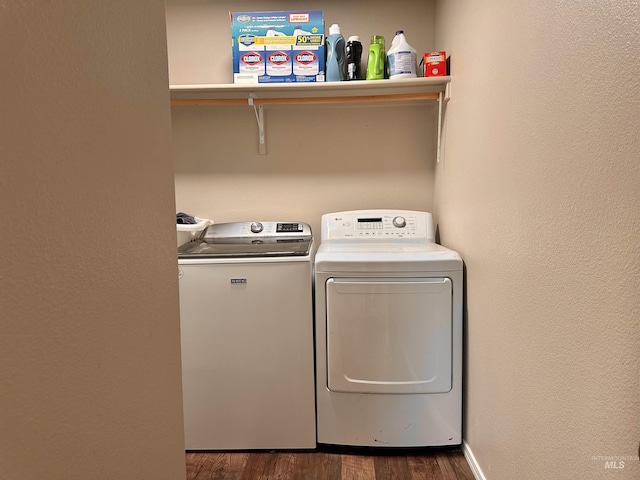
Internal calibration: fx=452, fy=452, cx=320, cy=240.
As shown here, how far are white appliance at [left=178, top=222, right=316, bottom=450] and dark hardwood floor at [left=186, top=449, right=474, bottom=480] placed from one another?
52 mm

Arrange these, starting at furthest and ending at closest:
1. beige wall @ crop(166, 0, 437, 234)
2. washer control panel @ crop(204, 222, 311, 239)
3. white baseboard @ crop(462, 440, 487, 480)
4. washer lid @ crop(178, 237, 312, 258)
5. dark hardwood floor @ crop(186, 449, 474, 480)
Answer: beige wall @ crop(166, 0, 437, 234), washer control panel @ crop(204, 222, 311, 239), washer lid @ crop(178, 237, 312, 258), dark hardwood floor @ crop(186, 449, 474, 480), white baseboard @ crop(462, 440, 487, 480)

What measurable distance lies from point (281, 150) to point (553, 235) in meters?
1.76

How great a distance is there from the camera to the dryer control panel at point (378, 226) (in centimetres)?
234

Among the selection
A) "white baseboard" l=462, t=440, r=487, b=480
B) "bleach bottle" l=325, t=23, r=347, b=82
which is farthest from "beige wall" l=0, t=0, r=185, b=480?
"bleach bottle" l=325, t=23, r=347, b=82

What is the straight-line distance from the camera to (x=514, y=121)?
1338 mm

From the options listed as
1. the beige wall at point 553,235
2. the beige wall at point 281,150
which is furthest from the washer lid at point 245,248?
the beige wall at point 553,235

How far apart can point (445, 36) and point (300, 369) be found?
5.75 feet

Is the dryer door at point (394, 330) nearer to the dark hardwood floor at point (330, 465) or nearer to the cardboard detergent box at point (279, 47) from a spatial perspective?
the dark hardwood floor at point (330, 465)

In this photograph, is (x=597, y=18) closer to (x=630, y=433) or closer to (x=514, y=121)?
(x=514, y=121)

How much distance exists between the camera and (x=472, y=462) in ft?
6.05

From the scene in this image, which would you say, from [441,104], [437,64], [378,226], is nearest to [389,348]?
[378,226]

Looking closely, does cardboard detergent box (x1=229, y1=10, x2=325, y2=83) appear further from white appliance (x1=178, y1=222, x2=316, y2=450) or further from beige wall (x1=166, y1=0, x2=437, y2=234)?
white appliance (x1=178, y1=222, x2=316, y2=450)

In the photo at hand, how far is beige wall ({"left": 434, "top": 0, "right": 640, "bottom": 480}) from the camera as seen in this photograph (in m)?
0.84

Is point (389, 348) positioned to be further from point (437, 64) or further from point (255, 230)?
point (437, 64)
